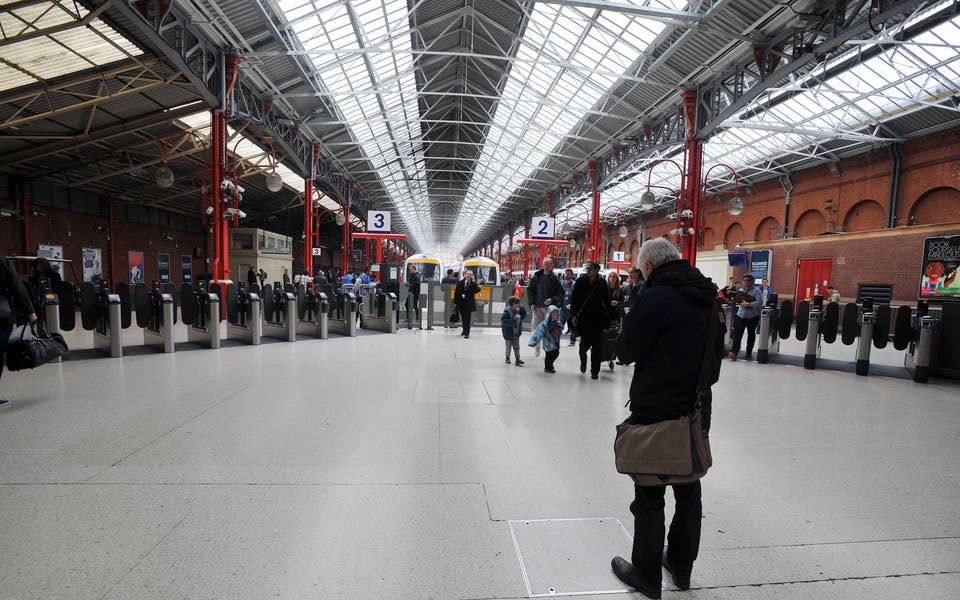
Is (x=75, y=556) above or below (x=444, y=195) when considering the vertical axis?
below

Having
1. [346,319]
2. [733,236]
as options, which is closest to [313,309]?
[346,319]

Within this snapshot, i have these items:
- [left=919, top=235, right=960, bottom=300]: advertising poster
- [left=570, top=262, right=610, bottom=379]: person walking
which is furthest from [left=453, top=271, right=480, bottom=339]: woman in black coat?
[left=919, top=235, right=960, bottom=300]: advertising poster

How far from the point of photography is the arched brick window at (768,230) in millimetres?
22141

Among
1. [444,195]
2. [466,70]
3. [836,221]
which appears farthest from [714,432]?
[444,195]

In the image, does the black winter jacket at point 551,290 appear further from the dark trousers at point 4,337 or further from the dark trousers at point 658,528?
the dark trousers at point 4,337

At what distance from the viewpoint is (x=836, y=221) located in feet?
62.0

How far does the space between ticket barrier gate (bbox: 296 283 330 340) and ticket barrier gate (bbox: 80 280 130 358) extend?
342cm

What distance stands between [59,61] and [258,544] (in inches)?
490

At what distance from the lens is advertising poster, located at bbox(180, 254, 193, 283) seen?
25.3 meters

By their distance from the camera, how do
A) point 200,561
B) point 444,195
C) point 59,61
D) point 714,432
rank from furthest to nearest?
point 444,195, point 59,61, point 714,432, point 200,561

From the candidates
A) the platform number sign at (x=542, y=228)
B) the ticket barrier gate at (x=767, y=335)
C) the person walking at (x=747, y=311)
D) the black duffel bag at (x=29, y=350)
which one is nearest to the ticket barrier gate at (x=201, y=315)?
the black duffel bag at (x=29, y=350)

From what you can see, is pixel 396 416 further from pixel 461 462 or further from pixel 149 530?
pixel 149 530

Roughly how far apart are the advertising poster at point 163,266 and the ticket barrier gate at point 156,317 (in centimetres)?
1866

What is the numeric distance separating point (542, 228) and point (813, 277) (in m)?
10.5
